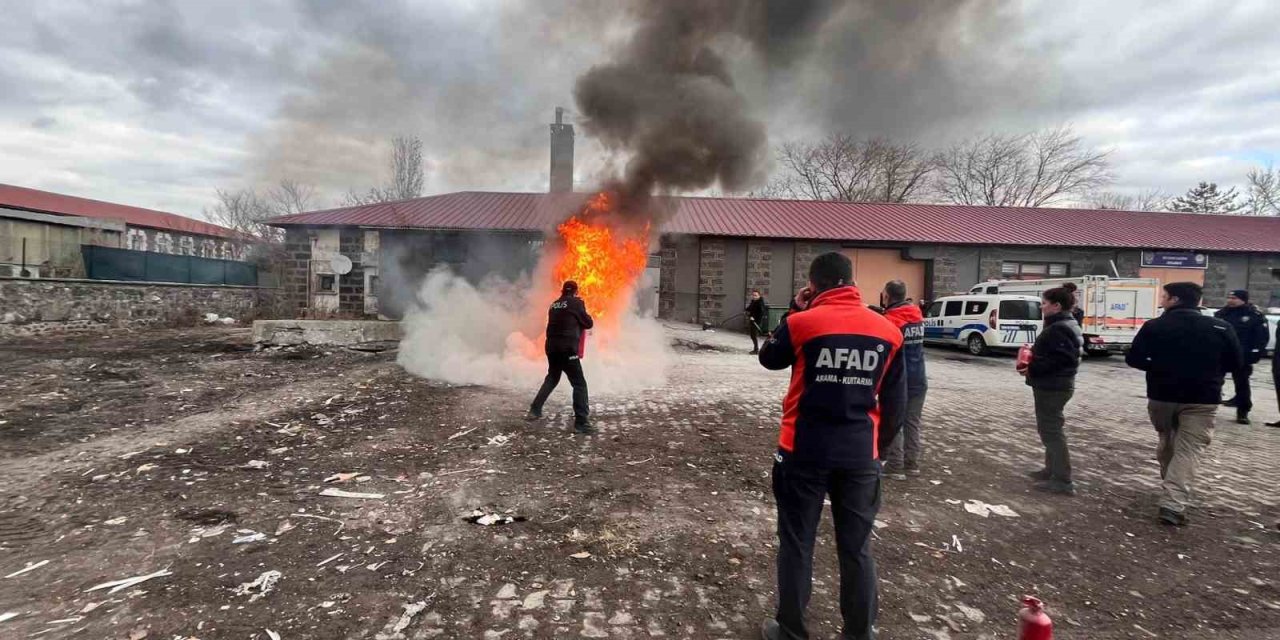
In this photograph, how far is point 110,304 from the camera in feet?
48.5

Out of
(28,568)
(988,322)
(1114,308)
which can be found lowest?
(28,568)

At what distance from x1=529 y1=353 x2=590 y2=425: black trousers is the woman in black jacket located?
4.16 metres

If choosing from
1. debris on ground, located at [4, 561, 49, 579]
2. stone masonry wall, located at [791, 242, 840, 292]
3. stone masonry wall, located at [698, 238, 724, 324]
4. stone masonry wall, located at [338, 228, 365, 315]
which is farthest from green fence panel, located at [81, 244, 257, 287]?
stone masonry wall, located at [791, 242, 840, 292]

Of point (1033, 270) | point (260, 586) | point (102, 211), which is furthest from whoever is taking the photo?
point (102, 211)

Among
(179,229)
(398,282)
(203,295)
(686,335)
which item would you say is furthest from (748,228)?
(179,229)

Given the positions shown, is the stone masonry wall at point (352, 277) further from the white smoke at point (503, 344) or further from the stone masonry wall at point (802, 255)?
the stone masonry wall at point (802, 255)

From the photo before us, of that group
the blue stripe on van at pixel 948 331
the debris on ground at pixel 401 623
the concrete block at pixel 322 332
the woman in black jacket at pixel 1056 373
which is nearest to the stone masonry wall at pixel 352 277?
the concrete block at pixel 322 332

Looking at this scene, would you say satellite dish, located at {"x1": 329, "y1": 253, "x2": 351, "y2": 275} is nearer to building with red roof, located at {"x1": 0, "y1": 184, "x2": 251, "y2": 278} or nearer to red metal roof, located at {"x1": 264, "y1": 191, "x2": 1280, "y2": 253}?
red metal roof, located at {"x1": 264, "y1": 191, "x2": 1280, "y2": 253}

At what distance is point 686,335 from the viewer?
1644 cm

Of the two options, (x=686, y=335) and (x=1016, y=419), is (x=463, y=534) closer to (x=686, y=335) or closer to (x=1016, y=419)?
(x=1016, y=419)

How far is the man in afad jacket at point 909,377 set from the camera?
15.5 feet

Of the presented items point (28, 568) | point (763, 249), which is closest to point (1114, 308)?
point (763, 249)

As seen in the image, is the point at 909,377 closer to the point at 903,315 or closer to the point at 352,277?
the point at 903,315

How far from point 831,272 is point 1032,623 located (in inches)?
64.7
